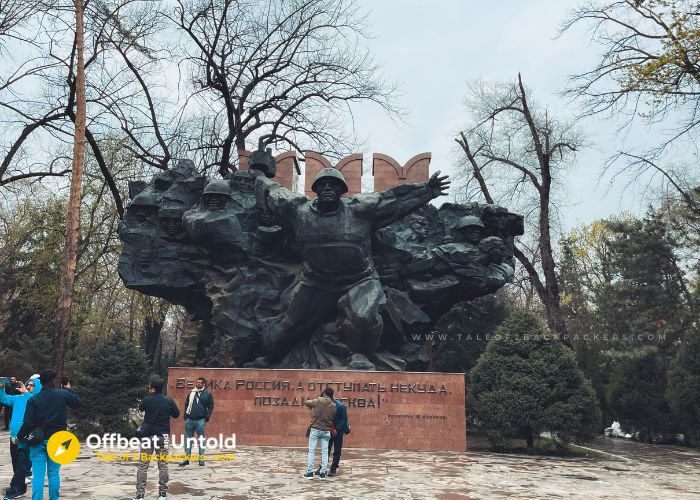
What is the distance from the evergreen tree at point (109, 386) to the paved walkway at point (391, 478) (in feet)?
8.97

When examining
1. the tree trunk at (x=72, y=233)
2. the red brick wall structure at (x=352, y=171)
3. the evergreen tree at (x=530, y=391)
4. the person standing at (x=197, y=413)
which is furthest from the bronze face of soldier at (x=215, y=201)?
the evergreen tree at (x=530, y=391)

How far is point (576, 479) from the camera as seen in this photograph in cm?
884

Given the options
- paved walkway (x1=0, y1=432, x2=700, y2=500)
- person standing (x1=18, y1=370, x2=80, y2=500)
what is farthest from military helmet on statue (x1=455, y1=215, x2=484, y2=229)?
person standing (x1=18, y1=370, x2=80, y2=500)

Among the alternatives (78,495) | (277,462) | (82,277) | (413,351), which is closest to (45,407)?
(78,495)

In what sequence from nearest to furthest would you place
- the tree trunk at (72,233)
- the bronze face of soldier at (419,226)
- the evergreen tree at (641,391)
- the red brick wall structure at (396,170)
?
the tree trunk at (72,233) → the bronze face of soldier at (419,226) → the red brick wall structure at (396,170) → the evergreen tree at (641,391)

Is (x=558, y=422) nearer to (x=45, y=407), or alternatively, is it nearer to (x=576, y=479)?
(x=576, y=479)

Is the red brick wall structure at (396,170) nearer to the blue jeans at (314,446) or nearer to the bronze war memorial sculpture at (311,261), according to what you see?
the bronze war memorial sculpture at (311,261)

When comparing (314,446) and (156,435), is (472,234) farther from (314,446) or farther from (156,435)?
(156,435)

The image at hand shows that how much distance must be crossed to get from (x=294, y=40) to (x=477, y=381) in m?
14.6

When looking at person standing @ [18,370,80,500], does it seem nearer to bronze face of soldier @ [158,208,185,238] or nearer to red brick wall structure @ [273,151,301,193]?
bronze face of soldier @ [158,208,185,238]

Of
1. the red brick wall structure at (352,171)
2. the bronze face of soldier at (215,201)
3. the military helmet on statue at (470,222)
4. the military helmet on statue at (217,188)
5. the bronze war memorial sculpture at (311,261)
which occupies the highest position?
the red brick wall structure at (352,171)

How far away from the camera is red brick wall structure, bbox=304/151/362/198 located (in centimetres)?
1656

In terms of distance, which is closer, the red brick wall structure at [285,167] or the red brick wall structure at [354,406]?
→ the red brick wall structure at [354,406]

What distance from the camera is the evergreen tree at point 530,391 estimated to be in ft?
41.2
